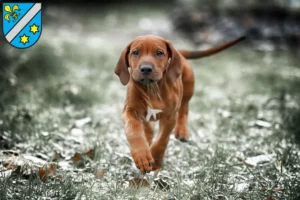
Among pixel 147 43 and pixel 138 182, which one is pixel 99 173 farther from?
pixel 147 43

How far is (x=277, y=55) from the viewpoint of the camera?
9016mm

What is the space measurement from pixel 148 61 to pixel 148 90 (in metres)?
0.29

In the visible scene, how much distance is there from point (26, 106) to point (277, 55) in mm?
6136

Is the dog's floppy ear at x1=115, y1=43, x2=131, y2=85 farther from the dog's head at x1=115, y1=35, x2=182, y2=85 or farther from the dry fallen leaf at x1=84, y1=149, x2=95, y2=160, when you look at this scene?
the dry fallen leaf at x1=84, y1=149, x2=95, y2=160

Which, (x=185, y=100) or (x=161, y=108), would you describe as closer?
(x=161, y=108)

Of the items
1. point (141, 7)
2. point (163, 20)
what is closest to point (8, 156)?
point (163, 20)

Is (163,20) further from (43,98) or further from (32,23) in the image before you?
(32,23)

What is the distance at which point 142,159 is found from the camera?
289 centimetres

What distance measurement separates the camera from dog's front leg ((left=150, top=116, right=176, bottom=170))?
3389 mm

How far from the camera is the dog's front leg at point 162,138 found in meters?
3.39

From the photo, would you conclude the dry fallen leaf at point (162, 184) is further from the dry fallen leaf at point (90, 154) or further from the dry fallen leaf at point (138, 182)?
the dry fallen leaf at point (90, 154)

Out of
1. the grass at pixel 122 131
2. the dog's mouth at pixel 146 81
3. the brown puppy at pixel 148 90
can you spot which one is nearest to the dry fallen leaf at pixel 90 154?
the grass at pixel 122 131

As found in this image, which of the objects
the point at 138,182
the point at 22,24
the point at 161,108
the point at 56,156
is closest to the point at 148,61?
the point at 161,108

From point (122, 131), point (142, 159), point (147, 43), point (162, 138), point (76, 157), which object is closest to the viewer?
point (142, 159)
